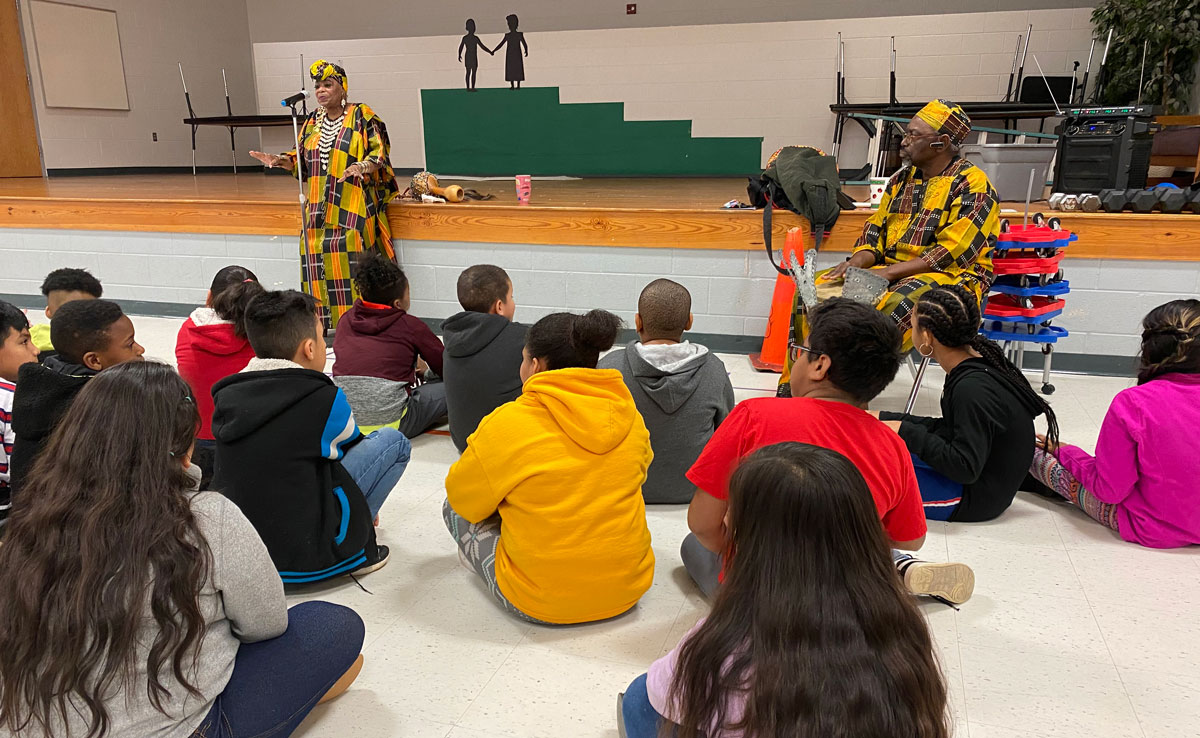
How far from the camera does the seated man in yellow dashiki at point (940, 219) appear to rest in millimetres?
2918

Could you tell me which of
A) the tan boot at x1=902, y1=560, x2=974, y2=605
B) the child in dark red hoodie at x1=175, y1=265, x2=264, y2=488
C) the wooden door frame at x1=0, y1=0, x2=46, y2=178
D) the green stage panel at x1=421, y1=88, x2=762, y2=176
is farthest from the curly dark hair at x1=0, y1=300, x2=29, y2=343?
the wooden door frame at x1=0, y1=0, x2=46, y2=178

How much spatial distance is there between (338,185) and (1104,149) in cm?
370

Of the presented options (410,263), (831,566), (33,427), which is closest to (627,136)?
(410,263)

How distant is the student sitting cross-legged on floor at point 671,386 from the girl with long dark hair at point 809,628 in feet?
4.34

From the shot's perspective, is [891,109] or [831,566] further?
[891,109]

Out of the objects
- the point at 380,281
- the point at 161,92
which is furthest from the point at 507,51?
the point at 380,281

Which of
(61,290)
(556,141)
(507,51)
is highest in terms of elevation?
(507,51)

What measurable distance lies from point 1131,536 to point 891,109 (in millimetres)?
5494

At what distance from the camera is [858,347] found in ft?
4.88

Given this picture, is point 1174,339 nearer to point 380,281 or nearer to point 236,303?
point 380,281

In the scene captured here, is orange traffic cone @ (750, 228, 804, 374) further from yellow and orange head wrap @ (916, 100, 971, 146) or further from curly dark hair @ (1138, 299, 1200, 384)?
curly dark hair @ (1138, 299, 1200, 384)

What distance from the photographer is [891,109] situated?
682 cm

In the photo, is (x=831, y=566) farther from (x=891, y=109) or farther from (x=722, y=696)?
(x=891, y=109)

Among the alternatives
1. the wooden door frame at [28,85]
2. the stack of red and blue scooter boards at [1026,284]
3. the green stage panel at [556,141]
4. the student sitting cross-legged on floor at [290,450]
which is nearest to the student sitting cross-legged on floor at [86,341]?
the student sitting cross-legged on floor at [290,450]
